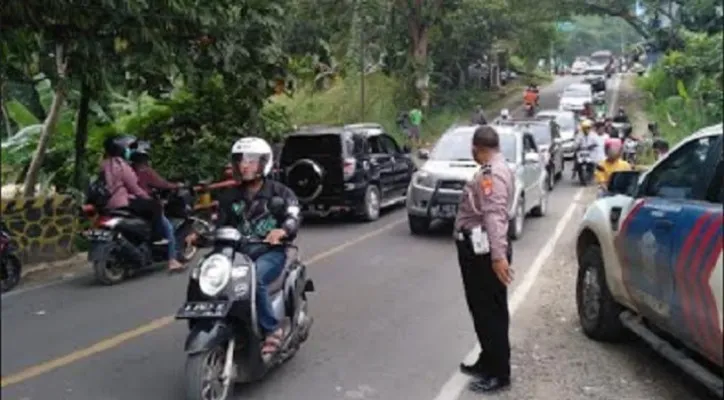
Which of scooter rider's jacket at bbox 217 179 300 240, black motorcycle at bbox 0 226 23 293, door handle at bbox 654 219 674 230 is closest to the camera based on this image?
door handle at bbox 654 219 674 230

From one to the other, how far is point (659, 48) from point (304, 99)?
17562 mm

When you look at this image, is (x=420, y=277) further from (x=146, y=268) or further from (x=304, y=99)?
(x=304, y=99)

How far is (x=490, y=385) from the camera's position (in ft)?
18.7

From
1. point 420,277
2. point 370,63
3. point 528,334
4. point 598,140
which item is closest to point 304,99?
point 370,63

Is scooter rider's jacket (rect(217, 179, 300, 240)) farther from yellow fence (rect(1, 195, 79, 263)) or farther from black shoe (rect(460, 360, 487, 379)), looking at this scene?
yellow fence (rect(1, 195, 79, 263))

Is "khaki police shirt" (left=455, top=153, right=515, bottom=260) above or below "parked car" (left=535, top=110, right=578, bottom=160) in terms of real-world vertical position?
above

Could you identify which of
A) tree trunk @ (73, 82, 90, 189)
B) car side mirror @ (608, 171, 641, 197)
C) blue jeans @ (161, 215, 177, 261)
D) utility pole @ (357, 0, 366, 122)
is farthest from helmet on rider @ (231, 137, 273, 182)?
utility pole @ (357, 0, 366, 122)

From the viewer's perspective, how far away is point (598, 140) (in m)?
19.2

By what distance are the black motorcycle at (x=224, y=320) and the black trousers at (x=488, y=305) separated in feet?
4.22

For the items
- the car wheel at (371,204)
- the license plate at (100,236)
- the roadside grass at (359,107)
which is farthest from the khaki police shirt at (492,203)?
the roadside grass at (359,107)

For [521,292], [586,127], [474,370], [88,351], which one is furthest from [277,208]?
[586,127]

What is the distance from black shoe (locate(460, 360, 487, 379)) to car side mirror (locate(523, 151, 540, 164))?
788 centimetres

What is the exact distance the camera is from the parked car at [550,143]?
63.7ft

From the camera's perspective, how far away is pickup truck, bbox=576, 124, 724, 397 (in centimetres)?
450
